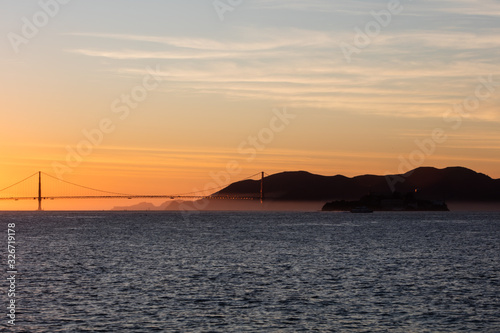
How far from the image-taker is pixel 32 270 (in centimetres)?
6372

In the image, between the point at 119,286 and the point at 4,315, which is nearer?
the point at 4,315

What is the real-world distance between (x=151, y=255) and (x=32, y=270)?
2015 centimetres

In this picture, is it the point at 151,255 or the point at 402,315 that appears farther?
the point at 151,255

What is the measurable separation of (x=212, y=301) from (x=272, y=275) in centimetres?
1521

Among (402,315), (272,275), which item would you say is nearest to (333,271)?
(272,275)

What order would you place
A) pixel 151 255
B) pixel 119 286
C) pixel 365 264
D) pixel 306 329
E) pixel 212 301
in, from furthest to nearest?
pixel 151 255 → pixel 365 264 → pixel 119 286 → pixel 212 301 → pixel 306 329

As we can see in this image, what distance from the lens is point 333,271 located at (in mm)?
63156

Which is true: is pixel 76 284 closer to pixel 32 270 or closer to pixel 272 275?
pixel 32 270

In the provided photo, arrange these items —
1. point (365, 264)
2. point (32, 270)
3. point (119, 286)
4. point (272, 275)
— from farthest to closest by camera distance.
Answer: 1. point (365, 264)
2. point (32, 270)
3. point (272, 275)
4. point (119, 286)

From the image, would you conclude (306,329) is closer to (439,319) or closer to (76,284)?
(439,319)

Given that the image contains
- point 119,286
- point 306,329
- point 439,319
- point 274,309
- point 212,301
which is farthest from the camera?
point 119,286

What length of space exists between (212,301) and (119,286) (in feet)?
34.2

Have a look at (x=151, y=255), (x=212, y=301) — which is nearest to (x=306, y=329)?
(x=212, y=301)

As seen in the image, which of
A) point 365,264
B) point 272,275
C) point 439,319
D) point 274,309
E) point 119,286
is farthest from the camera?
point 365,264
